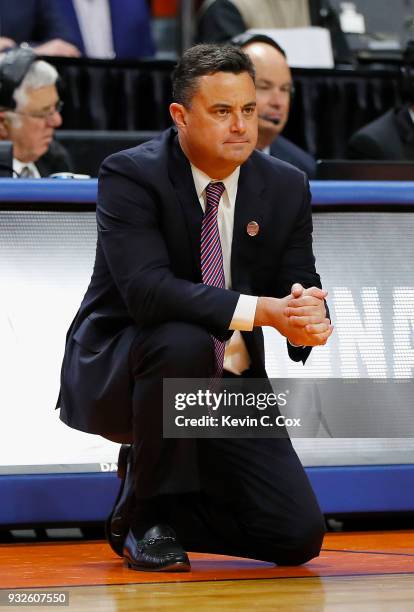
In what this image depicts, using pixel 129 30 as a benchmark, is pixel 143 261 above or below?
below

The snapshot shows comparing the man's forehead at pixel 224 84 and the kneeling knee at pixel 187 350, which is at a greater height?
the man's forehead at pixel 224 84

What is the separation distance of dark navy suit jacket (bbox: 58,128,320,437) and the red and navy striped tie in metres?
0.02

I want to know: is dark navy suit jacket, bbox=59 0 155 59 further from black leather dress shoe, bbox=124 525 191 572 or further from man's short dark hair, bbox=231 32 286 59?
black leather dress shoe, bbox=124 525 191 572

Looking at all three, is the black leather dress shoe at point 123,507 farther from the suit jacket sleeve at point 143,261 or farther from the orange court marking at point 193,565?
the suit jacket sleeve at point 143,261

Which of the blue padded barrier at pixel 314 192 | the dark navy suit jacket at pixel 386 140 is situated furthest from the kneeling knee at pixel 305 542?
the dark navy suit jacket at pixel 386 140

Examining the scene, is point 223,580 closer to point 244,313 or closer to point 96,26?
point 244,313

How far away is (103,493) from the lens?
3.35 m

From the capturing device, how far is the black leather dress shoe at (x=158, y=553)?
2.69 metres

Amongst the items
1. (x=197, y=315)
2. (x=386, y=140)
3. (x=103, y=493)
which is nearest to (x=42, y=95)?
(x=386, y=140)

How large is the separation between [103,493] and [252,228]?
92 cm

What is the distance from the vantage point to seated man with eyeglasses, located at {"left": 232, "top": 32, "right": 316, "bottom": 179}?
515 cm

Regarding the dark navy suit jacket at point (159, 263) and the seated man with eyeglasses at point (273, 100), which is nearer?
the dark navy suit jacket at point (159, 263)

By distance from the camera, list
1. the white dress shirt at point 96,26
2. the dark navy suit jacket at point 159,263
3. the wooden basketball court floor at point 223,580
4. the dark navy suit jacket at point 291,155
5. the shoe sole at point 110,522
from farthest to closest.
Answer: the white dress shirt at point 96,26
the dark navy suit jacket at point 291,155
the shoe sole at point 110,522
the dark navy suit jacket at point 159,263
the wooden basketball court floor at point 223,580

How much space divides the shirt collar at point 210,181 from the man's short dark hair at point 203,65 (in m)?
0.17
